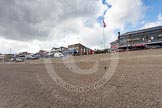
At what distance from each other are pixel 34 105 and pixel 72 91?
2.44 metres

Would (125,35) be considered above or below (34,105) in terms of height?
above

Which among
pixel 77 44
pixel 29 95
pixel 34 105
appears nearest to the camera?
pixel 34 105

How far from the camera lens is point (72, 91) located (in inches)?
354

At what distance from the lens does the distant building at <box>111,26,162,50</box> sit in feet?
226

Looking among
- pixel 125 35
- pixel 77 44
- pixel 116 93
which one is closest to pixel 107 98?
pixel 116 93

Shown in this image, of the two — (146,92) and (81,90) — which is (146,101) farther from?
(81,90)

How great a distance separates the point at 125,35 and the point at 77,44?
25618mm

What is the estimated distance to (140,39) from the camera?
74.9 m

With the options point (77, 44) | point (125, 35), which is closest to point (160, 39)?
point (125, 35)

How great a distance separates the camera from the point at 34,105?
6.92m

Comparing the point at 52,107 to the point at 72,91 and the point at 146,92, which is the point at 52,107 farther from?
the point at 146,92

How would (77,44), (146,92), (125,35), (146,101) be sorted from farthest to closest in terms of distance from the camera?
(77,44) → (125,35) → (146,92) → (146,101)

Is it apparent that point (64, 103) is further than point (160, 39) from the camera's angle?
No

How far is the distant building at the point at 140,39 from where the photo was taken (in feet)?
226
